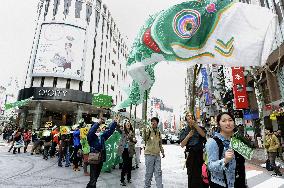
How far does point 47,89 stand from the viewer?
3766 cm

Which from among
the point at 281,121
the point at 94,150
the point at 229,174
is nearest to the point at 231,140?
the point at 229,174

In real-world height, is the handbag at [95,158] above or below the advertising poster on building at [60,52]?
below

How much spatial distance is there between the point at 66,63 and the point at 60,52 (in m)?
1.83

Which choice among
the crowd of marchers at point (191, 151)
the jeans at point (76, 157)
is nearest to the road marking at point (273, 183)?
the crowd of marchers at point (191, 151)

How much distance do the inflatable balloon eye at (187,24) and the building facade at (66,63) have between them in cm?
3264

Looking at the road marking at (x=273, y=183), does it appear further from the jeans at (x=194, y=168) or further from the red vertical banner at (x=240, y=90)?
the red vertical banner at (x=240, y=90)

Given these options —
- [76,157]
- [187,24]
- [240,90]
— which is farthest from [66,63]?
[187,24]

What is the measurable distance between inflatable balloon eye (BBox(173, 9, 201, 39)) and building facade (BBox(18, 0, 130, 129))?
107 feet

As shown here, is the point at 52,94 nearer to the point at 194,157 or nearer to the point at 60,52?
the point at 60,52

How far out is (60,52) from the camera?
126ft

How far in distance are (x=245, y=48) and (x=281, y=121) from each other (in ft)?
57.5

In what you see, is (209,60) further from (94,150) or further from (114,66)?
(114,66)

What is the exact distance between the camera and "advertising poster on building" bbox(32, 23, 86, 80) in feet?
126

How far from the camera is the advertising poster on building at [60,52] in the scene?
3828 centimetres
